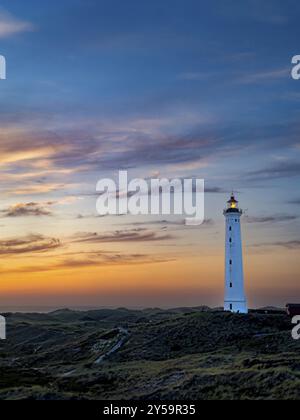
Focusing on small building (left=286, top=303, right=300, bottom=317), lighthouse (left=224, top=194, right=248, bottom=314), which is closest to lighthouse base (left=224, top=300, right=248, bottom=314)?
lighthouse (left=224, top=194, right=248, bottom=314)

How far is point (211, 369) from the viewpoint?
48844mm

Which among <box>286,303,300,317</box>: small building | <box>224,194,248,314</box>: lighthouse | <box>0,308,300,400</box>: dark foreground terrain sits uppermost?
<box>224,194,248,314</box>: lighthouse

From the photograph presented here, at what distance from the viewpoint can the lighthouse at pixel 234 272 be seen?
82938mm

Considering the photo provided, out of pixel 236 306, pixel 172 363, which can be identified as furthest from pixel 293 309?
pixel 172 363

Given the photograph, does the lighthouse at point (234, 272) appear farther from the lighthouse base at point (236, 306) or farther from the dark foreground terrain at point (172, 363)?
the dark foreground terrain at point (172, 363)

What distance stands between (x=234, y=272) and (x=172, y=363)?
2828 centimetres

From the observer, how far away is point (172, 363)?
187 ft

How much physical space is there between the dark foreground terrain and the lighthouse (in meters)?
5.08

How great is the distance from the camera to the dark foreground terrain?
42.2 meters

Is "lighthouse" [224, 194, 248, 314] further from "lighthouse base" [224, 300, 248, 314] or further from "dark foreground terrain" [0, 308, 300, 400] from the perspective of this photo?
"dark foreground terrain" [0, 308, 300, 400]

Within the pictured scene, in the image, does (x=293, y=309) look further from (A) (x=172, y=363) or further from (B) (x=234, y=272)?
(A) (x=172, y=363)

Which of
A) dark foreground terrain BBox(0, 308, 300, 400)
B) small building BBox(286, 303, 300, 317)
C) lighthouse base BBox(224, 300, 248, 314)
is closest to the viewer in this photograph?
dark foreground terrain BBox(0, 308, 300, 400)

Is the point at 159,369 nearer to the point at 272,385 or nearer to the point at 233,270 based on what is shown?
the point at 272,385

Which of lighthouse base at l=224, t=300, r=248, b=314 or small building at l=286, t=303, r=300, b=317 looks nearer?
small building at l=286, t=303, r=300, b=317
